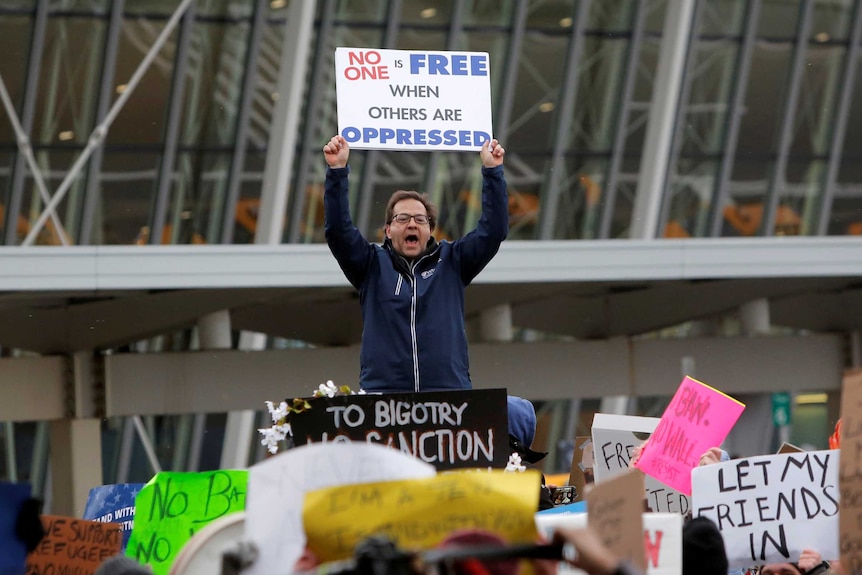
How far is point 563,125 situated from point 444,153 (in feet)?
6.19

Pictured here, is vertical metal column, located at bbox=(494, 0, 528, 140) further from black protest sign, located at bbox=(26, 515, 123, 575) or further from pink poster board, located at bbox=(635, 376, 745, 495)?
black protest sign, located at bbox=(26, 515, 123, 575)

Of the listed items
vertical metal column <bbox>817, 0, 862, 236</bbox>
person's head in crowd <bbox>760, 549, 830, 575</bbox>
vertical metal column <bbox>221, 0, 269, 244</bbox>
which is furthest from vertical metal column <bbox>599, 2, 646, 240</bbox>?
person's head in crowd <bbox>760, 549, 830, 575</bbox>

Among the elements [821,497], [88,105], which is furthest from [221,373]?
[821,497]

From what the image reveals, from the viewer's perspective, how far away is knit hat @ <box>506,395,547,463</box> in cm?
653

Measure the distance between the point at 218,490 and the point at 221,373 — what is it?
1013cm

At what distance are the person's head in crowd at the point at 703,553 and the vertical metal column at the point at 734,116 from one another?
22.2 meters

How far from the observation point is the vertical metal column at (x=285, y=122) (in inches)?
835

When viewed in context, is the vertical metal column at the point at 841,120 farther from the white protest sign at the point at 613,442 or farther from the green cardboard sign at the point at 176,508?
the green cardboard sign at the point at 176,508

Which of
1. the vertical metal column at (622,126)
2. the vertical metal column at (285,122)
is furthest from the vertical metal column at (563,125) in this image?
the vertical metal column at (285,122)

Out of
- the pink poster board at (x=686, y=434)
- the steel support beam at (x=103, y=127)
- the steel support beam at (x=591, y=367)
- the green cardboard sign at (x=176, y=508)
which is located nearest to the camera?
the green cardboard sign at (x=176, y=508)

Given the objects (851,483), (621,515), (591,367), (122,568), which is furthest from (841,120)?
(122,568)

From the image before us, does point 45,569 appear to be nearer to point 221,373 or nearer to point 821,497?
point 821,497

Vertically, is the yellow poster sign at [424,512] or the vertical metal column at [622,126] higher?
the vertical metal column at [622,126]

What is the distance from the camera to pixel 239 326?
16.9 metres
